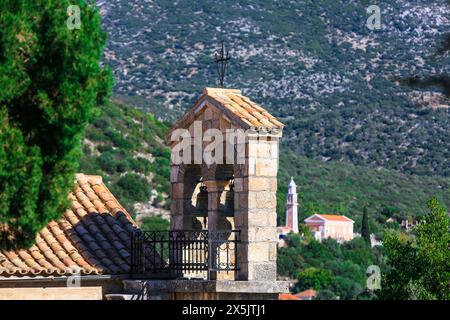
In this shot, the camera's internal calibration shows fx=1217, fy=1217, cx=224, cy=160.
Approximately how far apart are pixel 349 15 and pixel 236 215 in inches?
2688

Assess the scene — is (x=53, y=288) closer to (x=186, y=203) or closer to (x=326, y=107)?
(x=186, y=203)

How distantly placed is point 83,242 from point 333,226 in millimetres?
51868

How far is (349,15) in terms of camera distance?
81.9 m

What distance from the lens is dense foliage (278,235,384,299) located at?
58.7 metres

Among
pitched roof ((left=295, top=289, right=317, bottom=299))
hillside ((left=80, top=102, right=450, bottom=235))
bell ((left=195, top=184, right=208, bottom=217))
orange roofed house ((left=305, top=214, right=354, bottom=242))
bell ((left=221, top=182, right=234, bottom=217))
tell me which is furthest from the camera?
orange roofed house ((left=305, top=214, right=354, bottom=242))

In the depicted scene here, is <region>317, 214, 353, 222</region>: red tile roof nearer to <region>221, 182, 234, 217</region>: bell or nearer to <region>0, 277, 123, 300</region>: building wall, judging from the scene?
<region>221, 182, 234, 217</region>: bell

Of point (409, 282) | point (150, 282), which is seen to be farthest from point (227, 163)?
point (409, 282)

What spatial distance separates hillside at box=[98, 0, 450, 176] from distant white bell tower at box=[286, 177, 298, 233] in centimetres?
431

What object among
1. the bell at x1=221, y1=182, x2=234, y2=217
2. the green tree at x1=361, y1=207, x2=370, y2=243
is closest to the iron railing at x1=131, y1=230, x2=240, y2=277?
the bell at x1=221, y1=182, x2=234, y2=217

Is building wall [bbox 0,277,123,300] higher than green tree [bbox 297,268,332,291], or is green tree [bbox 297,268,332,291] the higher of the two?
building wall [bbox 0,277,123,300]

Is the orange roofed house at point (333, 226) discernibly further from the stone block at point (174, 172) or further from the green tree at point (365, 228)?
the stone block at point (174, 172)

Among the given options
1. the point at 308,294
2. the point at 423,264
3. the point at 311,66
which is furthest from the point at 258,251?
the point at 311,66

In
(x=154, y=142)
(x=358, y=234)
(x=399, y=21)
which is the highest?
(x=399, y=21)

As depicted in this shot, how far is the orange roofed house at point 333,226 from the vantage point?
6650cm
